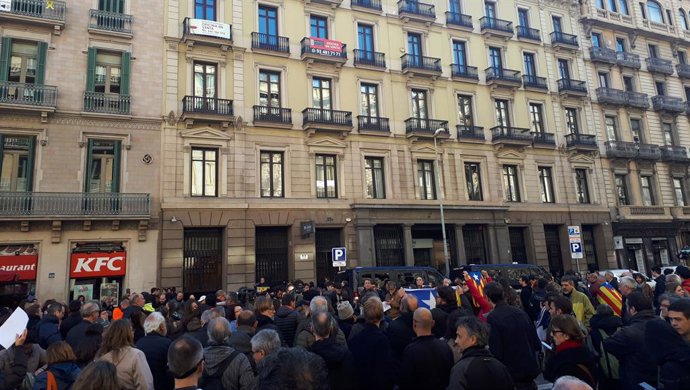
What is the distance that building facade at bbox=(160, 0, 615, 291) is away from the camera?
22.5 meters

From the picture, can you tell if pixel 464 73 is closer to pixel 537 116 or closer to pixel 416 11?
pixel 416 11

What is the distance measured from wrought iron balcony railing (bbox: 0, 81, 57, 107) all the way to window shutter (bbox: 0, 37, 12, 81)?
537mm

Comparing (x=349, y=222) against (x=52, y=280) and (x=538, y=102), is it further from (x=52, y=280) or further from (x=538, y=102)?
(x=538, y=102)

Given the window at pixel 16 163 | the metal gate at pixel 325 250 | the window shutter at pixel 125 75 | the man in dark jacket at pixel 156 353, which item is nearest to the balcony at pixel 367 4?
the window shutter at pixel 125 75

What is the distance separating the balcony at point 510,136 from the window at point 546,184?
267 cm

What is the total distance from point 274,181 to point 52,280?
10991mm

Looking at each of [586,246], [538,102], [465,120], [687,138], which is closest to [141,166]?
[465,120]

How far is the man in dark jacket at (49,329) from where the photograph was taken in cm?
747

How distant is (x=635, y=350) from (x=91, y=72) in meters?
23.3

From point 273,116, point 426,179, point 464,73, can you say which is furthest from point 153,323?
point 464,73

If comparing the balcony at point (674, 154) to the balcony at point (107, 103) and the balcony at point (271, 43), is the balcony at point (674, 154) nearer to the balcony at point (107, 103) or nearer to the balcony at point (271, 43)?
the balcony at point (271, 43)

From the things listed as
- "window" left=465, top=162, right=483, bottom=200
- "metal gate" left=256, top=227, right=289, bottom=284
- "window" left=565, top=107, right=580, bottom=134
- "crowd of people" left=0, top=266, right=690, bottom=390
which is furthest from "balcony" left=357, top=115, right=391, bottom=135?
"crowd of people" left=0, top=266, right=690, bottom=390

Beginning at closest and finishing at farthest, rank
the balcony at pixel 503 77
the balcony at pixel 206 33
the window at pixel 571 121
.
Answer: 1. the balcony at pixel 206 33
2. the balcony at pixel 503 77
3. the window at pixel 571 121

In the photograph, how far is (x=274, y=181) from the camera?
24.1 m
